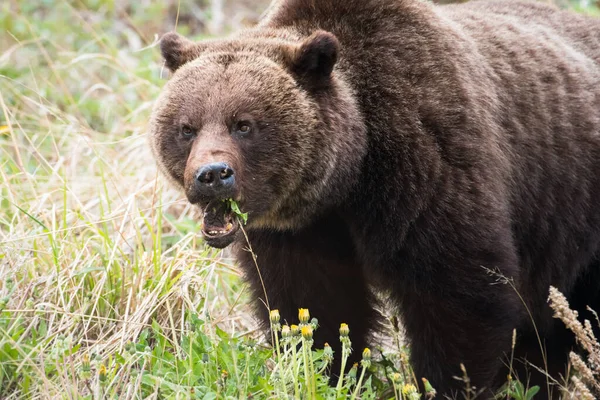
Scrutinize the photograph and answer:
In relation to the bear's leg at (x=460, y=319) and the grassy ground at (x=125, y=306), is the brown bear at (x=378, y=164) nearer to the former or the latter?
the bear's leg at (x=460, y=319)

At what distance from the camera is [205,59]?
529 centimetres

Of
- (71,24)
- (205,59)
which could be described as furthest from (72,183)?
(71,24)

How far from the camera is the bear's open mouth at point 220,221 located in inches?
192

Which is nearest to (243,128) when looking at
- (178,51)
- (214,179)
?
(214,179)

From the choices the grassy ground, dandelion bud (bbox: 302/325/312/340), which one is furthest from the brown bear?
dandelion bud (bbox: 302/325/312/340)

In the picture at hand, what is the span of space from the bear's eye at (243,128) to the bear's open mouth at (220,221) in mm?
389

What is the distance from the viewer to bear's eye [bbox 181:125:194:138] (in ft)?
16.6

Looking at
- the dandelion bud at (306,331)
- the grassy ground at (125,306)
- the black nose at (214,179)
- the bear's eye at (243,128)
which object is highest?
the bear's eye at (243,128)

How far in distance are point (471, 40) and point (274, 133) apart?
5.04ft

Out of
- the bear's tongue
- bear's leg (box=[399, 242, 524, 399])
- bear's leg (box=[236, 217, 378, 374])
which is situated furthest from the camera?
bear's leg (box=[236, 217, 378, 374])

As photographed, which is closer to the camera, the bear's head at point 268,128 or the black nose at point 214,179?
the black nose at point 214,179

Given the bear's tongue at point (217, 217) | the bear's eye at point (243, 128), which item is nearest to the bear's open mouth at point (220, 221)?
the bear's tongue at point (217, 217)

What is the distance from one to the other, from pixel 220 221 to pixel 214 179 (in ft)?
1.34

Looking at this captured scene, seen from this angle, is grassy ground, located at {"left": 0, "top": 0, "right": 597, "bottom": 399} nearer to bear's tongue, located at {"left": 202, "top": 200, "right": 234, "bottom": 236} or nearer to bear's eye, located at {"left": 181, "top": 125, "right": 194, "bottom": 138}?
bear's tongue, located at {"left": 202, "top": 200, "right": 234, "bottom": 236}
